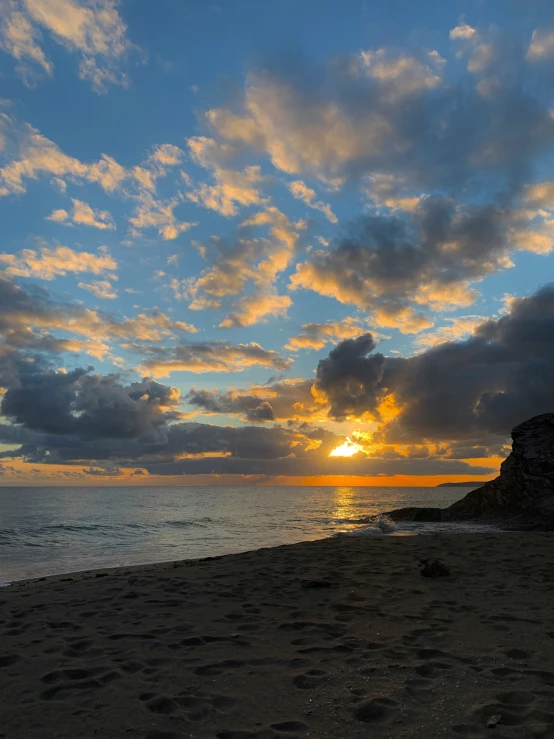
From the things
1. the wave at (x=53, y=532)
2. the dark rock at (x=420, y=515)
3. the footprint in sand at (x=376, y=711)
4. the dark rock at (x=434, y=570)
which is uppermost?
the footprint in sand at (x=376, y=711)

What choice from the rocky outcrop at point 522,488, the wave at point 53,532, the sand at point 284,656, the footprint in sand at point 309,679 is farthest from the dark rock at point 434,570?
the wave at point 53,532

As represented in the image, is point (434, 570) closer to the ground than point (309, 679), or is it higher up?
closer to the ground

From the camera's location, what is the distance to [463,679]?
4938mm

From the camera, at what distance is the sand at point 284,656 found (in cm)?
417

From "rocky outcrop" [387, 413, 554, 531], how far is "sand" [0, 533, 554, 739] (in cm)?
1591

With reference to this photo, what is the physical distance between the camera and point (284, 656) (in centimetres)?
581

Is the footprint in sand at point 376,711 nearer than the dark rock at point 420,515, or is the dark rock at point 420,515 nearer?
the footprint in sand at point 376,711

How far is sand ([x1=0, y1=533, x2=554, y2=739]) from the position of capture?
4168mm

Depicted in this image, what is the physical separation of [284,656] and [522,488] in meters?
25.7

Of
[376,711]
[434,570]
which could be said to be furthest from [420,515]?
[376,711]

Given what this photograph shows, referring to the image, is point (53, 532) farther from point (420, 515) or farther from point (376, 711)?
point (376, 711)

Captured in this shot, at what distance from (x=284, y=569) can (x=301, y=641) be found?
5464 millimetres

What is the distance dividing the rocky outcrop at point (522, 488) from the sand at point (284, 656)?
626 inches

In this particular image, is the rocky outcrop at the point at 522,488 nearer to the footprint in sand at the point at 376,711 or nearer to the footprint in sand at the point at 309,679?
the footprint in sand at the point at 309,679
